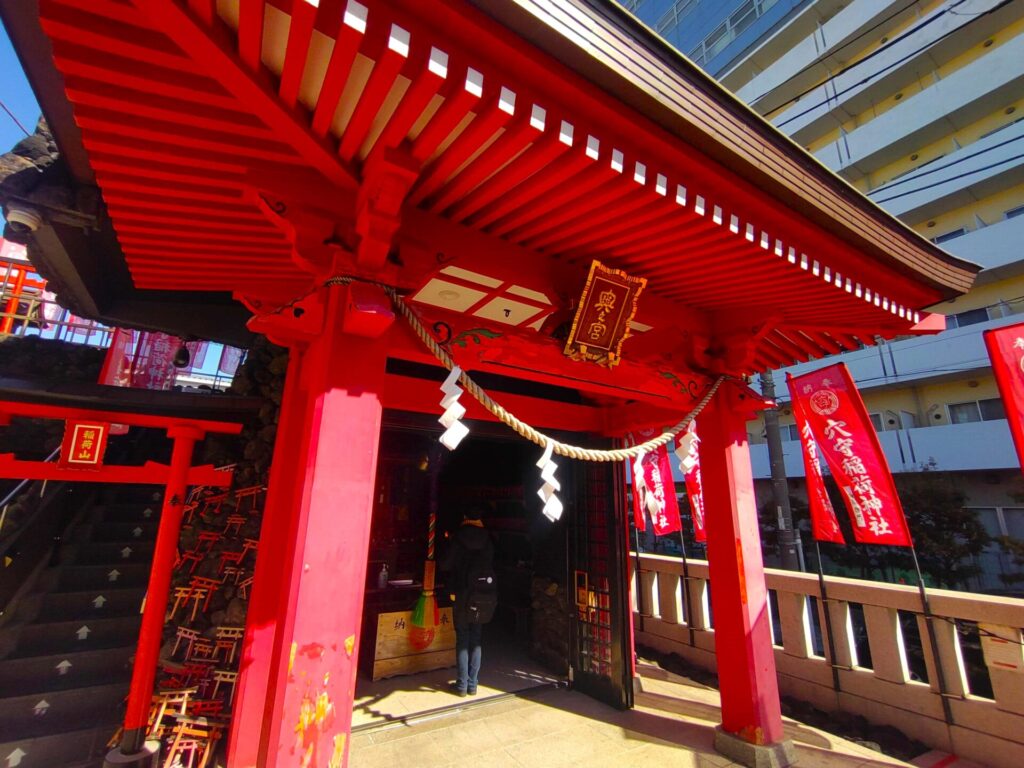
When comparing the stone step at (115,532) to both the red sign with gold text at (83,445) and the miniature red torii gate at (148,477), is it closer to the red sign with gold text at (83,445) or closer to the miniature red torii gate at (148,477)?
the miniature red torii gate at (148,477)

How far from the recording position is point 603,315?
11.7 feet

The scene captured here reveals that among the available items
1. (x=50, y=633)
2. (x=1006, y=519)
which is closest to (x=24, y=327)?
(x=50, y=633)

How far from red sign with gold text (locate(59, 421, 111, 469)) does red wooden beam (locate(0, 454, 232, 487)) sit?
97mm

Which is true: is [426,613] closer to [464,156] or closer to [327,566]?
[327,566]

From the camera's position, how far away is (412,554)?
738 centimetres

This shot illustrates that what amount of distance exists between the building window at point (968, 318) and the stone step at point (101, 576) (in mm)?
A: 22801

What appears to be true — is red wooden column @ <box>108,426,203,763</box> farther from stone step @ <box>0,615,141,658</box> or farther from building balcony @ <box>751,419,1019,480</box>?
building balcony @ <box>751,419,1019,480</box>

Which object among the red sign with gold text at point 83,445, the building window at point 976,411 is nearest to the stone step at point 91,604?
the red sign with gold text at point 83,445

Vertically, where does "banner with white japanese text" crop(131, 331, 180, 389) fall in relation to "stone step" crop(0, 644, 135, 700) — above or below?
above

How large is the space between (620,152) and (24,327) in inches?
429

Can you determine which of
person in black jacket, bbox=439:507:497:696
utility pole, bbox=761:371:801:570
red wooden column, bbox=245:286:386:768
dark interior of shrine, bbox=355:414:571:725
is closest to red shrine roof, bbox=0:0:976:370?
red wooden column, bbox=245:286:386:768

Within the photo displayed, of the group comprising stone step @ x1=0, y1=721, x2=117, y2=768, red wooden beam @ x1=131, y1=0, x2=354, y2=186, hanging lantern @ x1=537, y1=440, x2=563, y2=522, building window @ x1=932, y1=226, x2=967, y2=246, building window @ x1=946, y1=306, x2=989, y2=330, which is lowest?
stone step @ x1=0, y1=721, x2=117, y2=768

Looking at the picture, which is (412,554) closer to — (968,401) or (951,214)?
(968,401)

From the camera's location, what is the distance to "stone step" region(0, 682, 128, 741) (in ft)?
15.8
